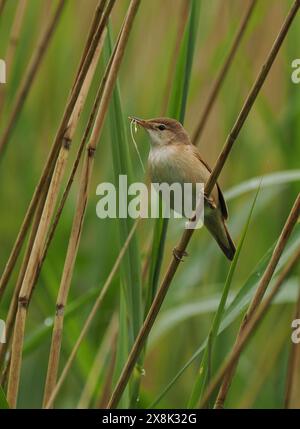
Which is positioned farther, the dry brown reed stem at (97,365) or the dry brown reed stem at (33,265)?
the dry brown reed stem at (97,365)

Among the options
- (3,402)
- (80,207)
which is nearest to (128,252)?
(80,207)

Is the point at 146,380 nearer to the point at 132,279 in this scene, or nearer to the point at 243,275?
the point at 243,275

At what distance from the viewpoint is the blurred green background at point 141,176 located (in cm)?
239

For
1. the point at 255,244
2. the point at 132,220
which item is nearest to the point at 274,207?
the point at 255,244

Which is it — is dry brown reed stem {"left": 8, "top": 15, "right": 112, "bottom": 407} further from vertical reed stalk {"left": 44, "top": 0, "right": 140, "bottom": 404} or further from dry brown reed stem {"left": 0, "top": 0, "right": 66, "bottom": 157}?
dry brown reed stem {"left": 0, "top": 0, "right": 66, "bottom": 157}

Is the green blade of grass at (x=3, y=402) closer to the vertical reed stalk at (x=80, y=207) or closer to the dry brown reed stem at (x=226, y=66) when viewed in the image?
the vertical reed stalk at (x=80, y=207)

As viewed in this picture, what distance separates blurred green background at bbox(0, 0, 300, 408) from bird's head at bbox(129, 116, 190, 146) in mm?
67

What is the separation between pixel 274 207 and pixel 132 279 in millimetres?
1181

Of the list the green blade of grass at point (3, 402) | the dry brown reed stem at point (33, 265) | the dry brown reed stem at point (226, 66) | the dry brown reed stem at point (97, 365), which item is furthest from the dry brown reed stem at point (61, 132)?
the dry brown reed stem at point (97, 365)

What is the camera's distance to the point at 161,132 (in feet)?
7.47

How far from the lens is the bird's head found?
2.24 m

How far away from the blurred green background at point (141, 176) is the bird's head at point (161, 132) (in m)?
0.07

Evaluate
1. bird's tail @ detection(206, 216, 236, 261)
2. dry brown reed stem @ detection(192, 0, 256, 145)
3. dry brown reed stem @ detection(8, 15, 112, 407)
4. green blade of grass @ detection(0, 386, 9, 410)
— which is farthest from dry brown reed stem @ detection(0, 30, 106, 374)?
bird's tail @ detection(206, 216, 236, 261)

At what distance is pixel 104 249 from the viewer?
2498 millimetres
